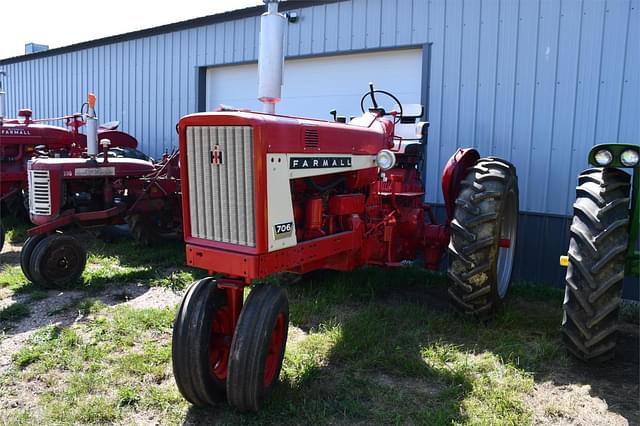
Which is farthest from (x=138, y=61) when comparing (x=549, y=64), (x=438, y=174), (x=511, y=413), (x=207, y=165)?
(x=511, y=413)

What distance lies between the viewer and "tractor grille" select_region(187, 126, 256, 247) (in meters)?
2.98

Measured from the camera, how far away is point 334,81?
7492mm

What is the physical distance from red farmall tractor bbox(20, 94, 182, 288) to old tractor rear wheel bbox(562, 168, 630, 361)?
14.6 feet

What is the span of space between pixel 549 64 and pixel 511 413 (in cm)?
385

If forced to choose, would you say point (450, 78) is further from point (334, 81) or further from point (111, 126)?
point (111, 126)

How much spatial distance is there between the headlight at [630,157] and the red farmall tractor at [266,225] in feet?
2.78

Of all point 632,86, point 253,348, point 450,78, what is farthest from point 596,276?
point 450,78

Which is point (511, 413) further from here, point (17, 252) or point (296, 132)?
point (17, 252)

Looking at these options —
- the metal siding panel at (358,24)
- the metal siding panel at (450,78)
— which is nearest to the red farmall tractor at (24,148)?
the metal siding panel at (358,24)

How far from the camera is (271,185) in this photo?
3.04m

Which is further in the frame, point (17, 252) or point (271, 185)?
point (17, 252)

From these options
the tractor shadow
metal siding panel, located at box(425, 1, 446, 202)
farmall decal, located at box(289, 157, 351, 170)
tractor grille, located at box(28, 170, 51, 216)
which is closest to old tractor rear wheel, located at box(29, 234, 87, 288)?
tractor grille, located at box(28, 170, 51, 216)

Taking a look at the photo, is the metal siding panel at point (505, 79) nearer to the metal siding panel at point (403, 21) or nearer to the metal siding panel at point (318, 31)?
the metal siding panel at point (403, 21)

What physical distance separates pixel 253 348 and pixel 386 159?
1708 mm
